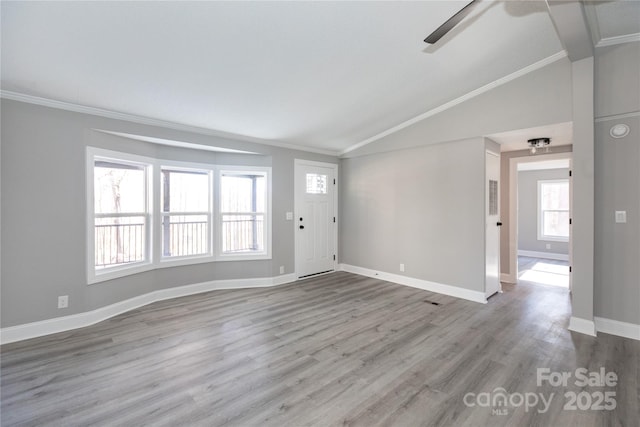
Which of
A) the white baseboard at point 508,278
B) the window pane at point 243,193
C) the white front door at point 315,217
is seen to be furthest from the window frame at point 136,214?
the white baseboard at point 508,278

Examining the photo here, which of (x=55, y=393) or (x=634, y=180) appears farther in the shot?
(x=634, y=180)

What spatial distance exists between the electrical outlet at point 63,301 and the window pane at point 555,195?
977 centimetres

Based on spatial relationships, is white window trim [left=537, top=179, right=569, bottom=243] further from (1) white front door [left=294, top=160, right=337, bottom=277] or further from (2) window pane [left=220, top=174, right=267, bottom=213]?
(2) window pane [left=220, top=174, right=267, bottom=213]

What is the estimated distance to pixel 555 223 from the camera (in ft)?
24.1

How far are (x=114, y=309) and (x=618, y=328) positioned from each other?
572cm

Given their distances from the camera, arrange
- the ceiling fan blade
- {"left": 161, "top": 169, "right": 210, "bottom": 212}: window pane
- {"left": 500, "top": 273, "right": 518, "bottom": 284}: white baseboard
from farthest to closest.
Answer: {"left": 500, "top": 273, "right": 518, "bottom": 284}: white baseboard, {"left": 161, "top": 169, "right": 210, "bottom": 212}: window pane, the ceiling fan blade

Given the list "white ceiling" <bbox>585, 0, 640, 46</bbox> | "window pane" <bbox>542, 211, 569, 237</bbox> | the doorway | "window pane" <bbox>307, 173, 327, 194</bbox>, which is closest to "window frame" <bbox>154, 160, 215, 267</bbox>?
"window pane" <bbox>307, 173, 327, 194</bbox>

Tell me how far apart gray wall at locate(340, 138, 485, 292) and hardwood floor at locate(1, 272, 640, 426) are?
2.79 ft

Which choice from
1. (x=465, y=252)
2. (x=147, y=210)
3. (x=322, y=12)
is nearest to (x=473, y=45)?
(x=322, y=12)

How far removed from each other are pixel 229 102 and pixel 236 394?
2.95 m

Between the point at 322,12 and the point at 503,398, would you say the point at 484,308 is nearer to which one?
the point at 503,398

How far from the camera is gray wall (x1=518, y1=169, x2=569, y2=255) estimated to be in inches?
291

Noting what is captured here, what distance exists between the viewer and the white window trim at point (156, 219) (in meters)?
3.27

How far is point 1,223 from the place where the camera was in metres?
2.74
